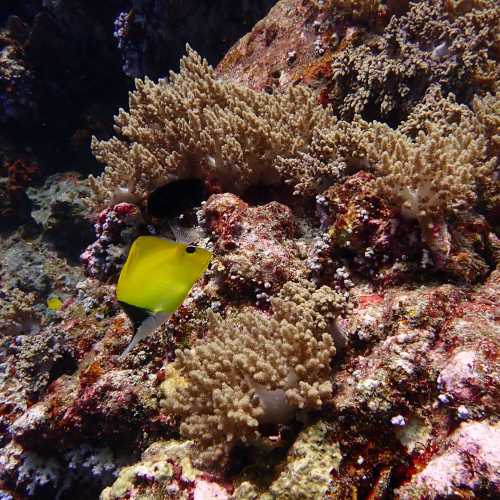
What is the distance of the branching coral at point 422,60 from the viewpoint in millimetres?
4262

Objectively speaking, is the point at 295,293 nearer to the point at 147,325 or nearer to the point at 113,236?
the point at 147,325

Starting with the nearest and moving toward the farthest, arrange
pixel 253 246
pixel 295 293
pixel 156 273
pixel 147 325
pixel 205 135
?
pixel 156 273
pixel 147 325
pixel 295 293
pixel 253 246
pixel 205 135

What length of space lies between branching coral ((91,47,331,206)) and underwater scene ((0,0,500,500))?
2 centimetres

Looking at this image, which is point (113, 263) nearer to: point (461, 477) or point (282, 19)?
point (461, 477)

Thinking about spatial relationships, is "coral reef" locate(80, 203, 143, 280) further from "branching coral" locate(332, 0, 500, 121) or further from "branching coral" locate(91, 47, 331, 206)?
"branching coral" locate(332, 0, 500, 121)

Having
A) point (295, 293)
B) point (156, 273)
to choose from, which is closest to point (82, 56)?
point (295, 293)

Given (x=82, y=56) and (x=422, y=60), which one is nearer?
(x=422, y=60)

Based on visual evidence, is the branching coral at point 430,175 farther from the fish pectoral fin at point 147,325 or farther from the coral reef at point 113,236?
the coral reef at point 113,236

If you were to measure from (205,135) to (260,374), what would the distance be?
2519mm

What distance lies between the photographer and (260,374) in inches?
91.5

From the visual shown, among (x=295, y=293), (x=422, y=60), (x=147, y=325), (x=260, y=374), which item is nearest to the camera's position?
(x=147, y=325)

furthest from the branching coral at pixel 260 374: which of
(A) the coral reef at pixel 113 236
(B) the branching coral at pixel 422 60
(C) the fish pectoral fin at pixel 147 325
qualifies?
(B) the branching coral at pixel 422 60

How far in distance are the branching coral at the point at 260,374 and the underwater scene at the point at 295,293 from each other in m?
0.01

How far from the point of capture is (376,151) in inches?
125
